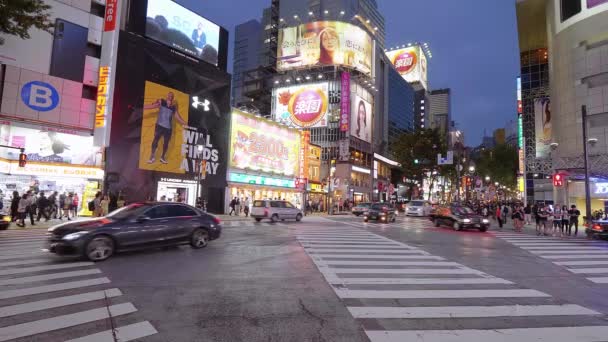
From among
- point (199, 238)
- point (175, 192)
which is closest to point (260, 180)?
point (175, 192)

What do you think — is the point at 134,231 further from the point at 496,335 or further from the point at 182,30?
the point at 182,30

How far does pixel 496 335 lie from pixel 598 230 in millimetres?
18916

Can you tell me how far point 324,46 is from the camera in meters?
63.7

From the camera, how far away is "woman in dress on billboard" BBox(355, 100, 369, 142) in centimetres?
6575

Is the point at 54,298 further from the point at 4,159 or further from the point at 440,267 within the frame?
the point at 4,159

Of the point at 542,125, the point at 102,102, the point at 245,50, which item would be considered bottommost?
the point at 102,102

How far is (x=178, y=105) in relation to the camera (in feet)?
103

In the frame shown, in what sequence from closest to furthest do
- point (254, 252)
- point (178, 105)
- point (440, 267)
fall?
1. point (440, 267)
2. point (254, 252)
3. point (178, 105)

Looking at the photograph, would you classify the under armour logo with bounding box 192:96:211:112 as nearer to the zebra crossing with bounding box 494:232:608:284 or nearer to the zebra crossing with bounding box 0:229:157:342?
the zebra crossing with bounding box 0:229:157:342

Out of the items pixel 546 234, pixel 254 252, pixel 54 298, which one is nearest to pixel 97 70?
pixel 254 252

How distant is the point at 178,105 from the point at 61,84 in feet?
28.9

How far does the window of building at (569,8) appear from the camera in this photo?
32.3 metres

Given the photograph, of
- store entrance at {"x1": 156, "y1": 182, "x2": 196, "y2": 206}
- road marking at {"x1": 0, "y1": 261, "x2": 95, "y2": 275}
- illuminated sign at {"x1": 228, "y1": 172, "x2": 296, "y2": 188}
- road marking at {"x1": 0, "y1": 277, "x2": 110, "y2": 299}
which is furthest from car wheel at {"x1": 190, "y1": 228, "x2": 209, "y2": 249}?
illuminated sign at {"x1": 228, "y1": 172, "x2": 296, "y2": 188}

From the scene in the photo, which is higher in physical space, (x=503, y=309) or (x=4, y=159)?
(x=4, y=159)
